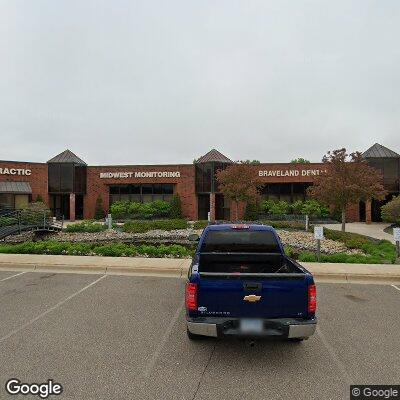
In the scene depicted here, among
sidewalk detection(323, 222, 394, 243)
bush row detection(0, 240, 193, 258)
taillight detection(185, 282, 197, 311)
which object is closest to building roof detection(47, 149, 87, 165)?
bush row detection(0, 240, 193, 258)

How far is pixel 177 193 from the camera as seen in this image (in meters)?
36.9

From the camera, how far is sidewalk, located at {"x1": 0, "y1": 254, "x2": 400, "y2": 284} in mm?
10047

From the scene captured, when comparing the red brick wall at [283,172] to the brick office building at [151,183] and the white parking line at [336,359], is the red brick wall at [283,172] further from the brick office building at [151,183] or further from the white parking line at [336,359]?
the white parking line at [336,359]

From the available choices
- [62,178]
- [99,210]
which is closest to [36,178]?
[62,178]

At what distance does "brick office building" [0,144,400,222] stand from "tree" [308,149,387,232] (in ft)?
40.9

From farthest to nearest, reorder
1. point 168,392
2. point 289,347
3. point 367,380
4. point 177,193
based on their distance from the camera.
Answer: point 177,193 → point 289,347 → point 367,380 → point 168,392

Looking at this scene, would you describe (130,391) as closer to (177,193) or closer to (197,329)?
(197,329)

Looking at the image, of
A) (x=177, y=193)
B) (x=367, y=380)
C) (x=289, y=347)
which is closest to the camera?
(x=367, y=380)

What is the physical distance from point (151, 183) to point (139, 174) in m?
1.79

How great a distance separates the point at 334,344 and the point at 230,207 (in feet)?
105

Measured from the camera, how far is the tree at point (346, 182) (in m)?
21.4

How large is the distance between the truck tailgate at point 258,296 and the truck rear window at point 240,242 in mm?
2141

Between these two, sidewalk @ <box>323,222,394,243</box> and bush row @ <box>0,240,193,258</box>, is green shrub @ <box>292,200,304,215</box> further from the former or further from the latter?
bush row @ <box>0,240,193,258</box>

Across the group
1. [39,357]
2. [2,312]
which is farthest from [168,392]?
[2,312]
